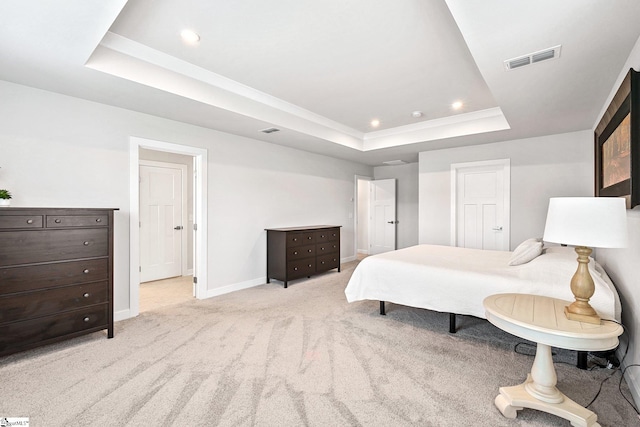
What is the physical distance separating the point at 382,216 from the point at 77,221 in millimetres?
6185

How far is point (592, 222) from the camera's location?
1677 millimetres

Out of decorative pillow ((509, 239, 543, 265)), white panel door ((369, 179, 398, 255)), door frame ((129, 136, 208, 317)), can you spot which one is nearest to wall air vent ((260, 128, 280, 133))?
door frame ((129, 136, 208, 317))

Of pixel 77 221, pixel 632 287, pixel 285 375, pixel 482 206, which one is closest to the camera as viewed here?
pixel 632 287

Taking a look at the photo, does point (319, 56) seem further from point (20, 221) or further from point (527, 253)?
point (20, 221)

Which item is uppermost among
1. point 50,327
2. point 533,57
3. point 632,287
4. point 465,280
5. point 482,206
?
point 533,57

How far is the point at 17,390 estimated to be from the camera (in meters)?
2.04

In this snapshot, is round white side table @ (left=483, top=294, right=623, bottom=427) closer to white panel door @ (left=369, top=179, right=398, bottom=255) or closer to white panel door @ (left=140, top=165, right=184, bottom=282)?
white panel door @ (left=140, top=165, right=184, bottom=282)

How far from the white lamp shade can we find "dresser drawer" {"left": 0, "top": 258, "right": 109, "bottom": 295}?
3.60 metres

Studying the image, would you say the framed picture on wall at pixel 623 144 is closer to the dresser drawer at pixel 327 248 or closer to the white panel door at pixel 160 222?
the dresser drawer at pixel 327 248

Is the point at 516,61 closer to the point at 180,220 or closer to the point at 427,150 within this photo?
the point at 427,150

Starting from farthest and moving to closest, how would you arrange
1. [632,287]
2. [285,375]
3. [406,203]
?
[406,203], [285,375], [632,287]

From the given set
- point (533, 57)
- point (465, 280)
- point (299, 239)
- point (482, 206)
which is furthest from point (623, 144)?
point (299, 239)

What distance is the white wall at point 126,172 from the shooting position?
279cm

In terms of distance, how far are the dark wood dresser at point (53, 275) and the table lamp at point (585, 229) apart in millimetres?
3541
